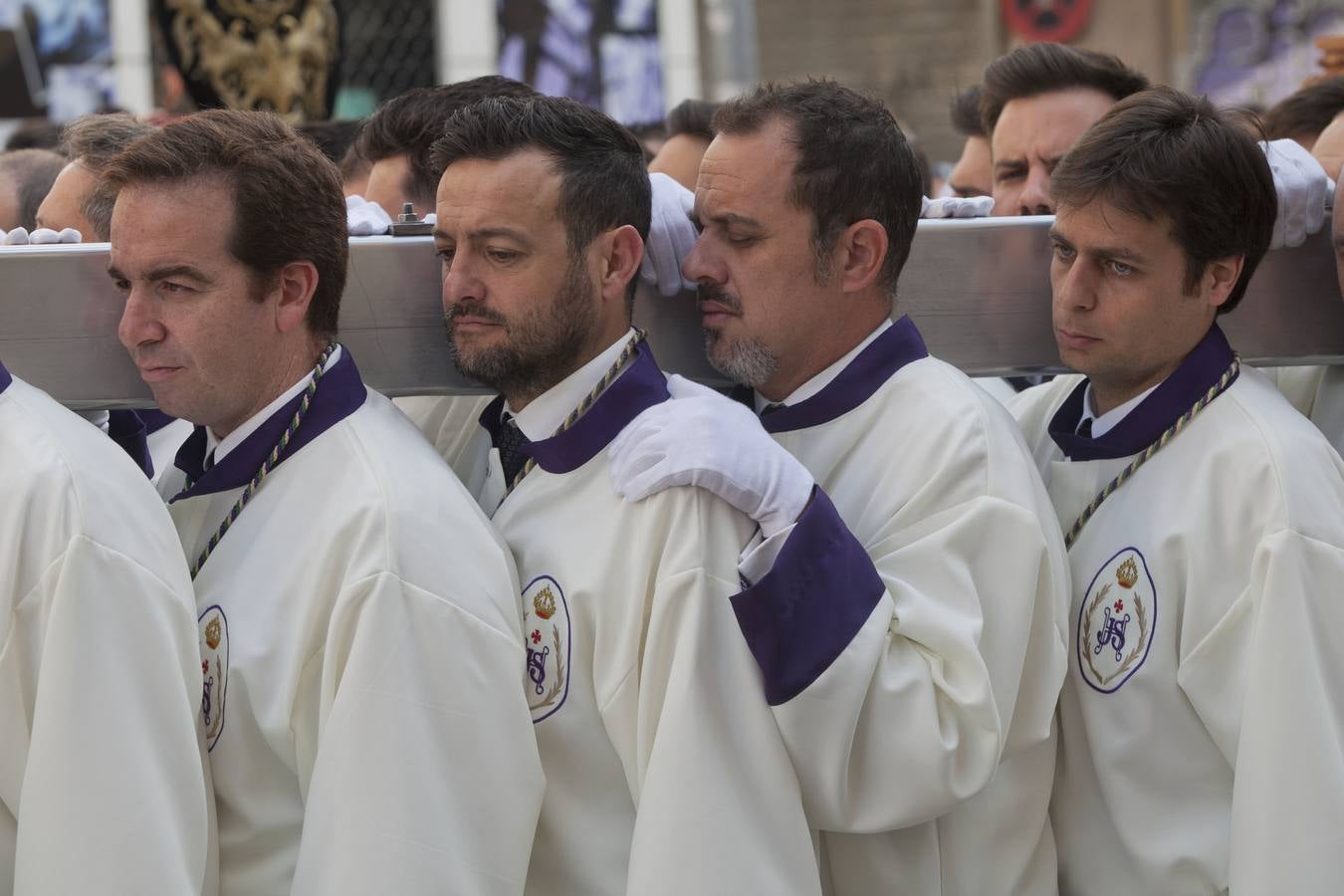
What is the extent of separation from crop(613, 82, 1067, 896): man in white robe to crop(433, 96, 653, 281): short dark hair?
0.20 metres

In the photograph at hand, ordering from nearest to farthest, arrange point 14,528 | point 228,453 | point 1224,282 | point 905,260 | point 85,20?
1. point 14,528
2. point 228,453
3. point 1224,282
4. point 905,260
5. point 85,20

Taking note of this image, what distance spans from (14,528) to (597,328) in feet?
3.19

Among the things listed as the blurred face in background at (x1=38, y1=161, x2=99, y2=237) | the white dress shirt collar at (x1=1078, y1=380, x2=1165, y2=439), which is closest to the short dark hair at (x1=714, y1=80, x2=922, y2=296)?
the white dress shirt collar at (x1=1078, y1=380, x2=1165, y2=439)

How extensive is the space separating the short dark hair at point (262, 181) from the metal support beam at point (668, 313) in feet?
0.33

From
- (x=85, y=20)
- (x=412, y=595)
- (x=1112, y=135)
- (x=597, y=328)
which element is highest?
(x=1112, y=135)

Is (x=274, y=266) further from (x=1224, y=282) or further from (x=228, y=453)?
(x=1224, y=282)

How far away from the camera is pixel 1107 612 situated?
2.77m

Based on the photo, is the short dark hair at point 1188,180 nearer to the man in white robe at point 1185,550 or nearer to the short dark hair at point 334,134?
the man in white robe at point 1185,550

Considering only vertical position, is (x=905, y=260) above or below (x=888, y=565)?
above

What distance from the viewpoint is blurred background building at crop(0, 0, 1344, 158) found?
8.07 metres

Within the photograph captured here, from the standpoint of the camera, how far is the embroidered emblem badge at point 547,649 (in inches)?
101

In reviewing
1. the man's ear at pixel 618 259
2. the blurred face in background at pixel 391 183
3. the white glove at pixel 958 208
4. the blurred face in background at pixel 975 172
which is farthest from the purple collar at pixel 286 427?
the blurred face in background at pixel 975 172

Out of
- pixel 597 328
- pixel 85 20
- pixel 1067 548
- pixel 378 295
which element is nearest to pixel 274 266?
pixel 378 295

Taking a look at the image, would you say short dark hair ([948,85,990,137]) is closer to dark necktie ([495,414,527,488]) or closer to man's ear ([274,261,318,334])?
dark necktie ([495,414,527,488])
